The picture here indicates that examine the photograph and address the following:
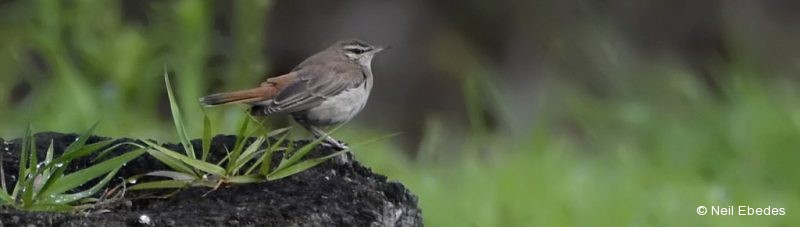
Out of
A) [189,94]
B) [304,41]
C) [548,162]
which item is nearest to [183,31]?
[189,94]

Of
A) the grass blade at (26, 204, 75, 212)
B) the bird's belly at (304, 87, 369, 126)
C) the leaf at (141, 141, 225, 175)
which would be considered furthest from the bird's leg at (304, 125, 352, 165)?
the bird's belly at (304, 87, 369, 126)

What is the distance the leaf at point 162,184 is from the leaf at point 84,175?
0.08 meters

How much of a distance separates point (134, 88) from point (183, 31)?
13.6 inches

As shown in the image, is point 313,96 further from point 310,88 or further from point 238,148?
point 238,148

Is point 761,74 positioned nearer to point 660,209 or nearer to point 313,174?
point 660,209

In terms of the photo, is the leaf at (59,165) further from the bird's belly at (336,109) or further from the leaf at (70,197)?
the bird's belly at (336,109)

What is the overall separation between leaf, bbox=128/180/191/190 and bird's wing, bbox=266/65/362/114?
6.97 feet

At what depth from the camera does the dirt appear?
12.0 feet

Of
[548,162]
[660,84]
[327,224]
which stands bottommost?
[327,224]

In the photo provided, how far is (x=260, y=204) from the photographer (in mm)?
3836

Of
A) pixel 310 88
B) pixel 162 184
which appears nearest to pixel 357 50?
pixel 310 88

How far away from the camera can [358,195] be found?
403 cm

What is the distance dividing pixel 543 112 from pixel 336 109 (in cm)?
141

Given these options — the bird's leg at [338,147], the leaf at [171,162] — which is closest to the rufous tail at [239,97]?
the bird's leg at [338,147]
